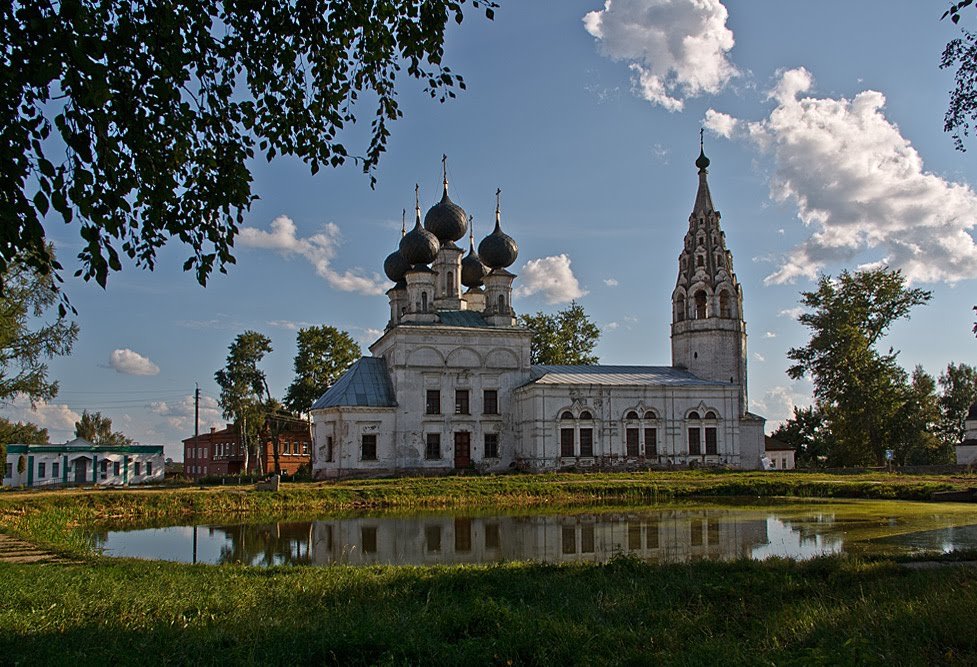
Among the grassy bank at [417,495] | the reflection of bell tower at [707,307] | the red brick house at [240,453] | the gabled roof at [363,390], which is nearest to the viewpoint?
the grassy bank at [417,495]

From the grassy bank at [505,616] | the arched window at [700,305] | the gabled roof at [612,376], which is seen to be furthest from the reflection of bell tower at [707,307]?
the grassy bank at [505,616]

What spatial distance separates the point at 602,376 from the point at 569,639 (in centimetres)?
3438

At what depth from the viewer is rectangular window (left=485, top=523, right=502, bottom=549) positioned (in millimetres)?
16361

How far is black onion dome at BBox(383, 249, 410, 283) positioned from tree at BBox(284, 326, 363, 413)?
288 inches

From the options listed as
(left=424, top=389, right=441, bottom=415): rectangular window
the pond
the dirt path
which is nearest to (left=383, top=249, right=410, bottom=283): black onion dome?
(left=424, top=389, right=441, bottom=415): rectangular window

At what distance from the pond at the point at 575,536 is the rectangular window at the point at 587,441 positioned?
15.2 metres

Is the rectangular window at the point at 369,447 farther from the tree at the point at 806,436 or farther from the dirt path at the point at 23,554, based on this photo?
the tree at the point at 806,436

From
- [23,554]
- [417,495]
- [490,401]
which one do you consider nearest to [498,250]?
[490,401]

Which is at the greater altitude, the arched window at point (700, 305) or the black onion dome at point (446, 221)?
the black onion dome at point (446, 221)

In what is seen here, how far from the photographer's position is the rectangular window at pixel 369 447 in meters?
36.6

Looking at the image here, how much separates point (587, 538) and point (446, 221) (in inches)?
1107

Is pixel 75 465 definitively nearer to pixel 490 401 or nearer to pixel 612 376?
pixel 490 401

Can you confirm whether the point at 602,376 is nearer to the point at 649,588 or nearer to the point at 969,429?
the point at 969,429

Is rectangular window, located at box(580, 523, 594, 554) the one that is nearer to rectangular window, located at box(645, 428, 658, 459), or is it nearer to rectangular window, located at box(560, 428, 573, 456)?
rectangular window, located at box(560, 428, 573, 456)
